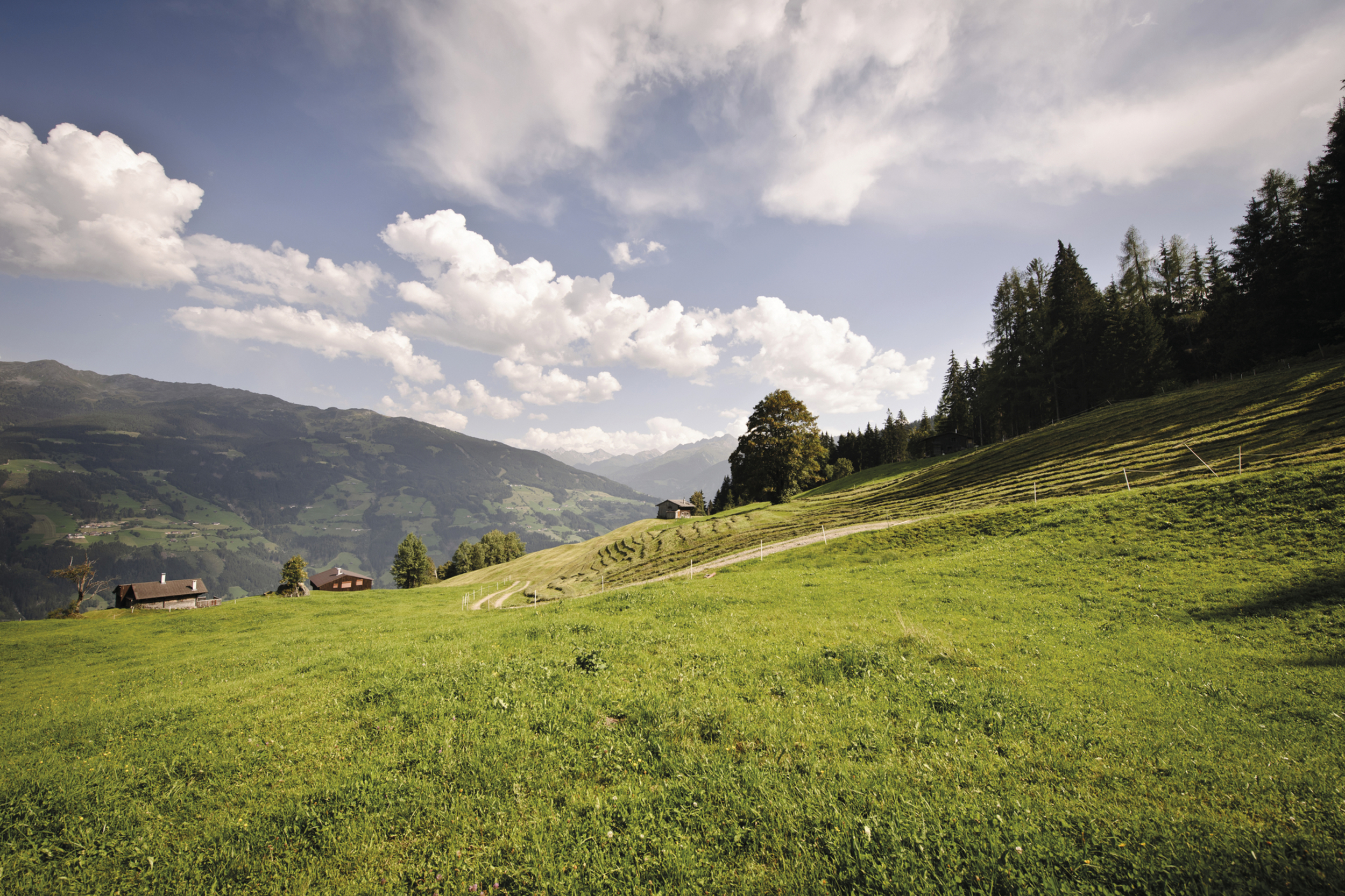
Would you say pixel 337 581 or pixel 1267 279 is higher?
pixel 1267 279

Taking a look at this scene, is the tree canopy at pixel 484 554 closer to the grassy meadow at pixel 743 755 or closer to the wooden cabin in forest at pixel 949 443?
the wooden cabin in forest at pixel 949 443

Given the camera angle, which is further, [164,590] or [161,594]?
[164,590]

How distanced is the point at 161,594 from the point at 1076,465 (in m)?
136

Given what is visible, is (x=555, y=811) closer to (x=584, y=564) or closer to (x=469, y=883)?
(x=469, y=883)

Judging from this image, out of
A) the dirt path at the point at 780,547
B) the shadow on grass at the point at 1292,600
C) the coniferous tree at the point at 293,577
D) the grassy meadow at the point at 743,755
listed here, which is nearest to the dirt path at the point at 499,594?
the dirt path at the point at 780,547

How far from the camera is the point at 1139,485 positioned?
27531 mm

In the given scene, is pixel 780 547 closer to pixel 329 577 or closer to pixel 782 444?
pixel 782 444

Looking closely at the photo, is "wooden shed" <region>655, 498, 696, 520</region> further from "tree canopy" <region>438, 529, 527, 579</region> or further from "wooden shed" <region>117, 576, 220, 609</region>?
"wooden shed" <region>117, 576, 220, 609</region>

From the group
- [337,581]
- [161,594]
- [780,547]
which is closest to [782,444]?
[780,547]

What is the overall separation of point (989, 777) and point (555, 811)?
575 cm

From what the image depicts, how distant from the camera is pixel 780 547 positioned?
118 ft

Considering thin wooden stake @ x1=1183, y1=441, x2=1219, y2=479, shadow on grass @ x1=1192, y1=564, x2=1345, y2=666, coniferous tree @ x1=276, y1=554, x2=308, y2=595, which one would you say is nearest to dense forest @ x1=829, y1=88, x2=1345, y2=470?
thin wooden stake @ x1=1183, y1=441, x2=1219, y2=479

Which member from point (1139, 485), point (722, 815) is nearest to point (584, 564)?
point (1139, 485)

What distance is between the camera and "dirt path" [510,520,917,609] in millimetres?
33522
